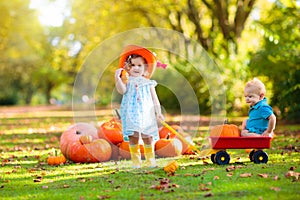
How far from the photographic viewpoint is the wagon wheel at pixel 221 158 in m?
7.62

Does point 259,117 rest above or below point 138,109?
below

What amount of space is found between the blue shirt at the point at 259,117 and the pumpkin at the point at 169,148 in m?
1.33

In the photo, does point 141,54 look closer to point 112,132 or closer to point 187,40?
point 112,132

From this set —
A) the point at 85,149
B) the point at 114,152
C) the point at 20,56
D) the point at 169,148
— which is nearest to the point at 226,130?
the point at 169,148

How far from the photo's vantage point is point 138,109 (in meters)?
7.46

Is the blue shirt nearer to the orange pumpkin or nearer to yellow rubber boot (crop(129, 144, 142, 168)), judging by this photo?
the orange pumpkin

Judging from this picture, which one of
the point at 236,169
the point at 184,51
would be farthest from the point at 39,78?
the point at 236,169

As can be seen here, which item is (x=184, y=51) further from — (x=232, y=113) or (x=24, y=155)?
(x=24, y=155)

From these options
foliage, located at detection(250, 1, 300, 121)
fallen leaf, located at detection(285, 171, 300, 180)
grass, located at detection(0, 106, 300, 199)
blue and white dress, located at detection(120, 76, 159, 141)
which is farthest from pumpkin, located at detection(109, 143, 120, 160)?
foliage, located at detection(250, 1, 300, 121)

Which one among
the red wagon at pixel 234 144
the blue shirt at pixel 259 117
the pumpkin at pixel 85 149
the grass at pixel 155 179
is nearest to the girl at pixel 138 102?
the grass at pixel 155 179

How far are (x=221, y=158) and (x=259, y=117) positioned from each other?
927mm

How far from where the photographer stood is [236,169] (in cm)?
705

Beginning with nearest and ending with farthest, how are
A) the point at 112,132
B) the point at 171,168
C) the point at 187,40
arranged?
the point at 171,168, the point at 112,132, the point at 187,40

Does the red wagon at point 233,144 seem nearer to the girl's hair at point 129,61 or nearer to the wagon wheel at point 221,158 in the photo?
the wagon wheel at point 221,158
